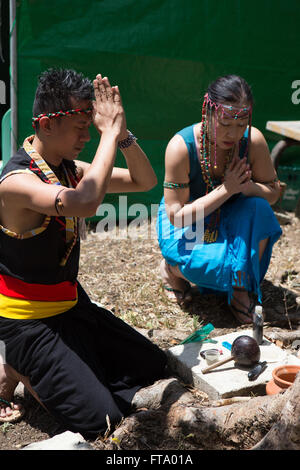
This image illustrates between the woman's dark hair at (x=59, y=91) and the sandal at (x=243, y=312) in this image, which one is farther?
the sandal at (x=243, y=312)

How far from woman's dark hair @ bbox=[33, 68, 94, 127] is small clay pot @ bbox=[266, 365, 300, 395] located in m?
1.59

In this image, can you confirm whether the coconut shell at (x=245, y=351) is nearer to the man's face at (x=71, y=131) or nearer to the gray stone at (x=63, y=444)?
the gray stone at (x=63, y=444)

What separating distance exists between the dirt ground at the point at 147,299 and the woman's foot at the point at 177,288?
60 mm

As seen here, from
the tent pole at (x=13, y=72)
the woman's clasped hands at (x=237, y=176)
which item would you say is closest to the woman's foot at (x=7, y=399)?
the woman's clasped hands at (x=237, y=176)

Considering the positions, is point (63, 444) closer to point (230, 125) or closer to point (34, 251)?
point (34, 251)

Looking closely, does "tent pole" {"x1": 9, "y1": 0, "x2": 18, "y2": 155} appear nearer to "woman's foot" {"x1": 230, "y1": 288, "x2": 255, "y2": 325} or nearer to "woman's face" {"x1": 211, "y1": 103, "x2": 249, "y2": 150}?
"woman's face" {"x1": 211, "y1": 103, "x2": 249, "y2": 150}

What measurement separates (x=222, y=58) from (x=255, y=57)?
429mm

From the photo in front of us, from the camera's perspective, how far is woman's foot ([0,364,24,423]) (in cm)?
265

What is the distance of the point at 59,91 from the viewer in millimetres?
2430

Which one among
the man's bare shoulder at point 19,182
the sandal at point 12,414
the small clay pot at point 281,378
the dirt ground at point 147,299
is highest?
the man's bare shoulder at point 19,182

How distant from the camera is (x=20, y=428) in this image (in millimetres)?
2635

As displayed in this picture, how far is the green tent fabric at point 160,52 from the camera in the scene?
5.02 metres

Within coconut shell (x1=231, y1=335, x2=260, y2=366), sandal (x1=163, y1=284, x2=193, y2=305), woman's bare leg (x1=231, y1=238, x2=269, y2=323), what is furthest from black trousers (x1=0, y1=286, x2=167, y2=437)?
sandal (x1=163, y1=284, x2=193, y2=305)
